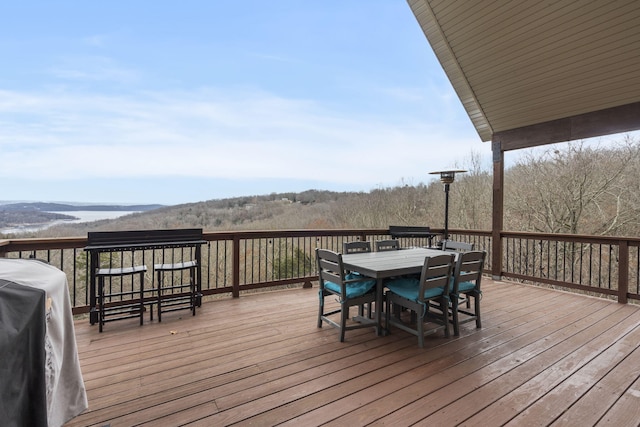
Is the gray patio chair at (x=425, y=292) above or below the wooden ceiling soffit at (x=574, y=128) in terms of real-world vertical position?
below

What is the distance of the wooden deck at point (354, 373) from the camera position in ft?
6.04

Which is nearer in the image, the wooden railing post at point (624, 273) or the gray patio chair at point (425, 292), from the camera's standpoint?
the gray patio chair at point (425, 292)

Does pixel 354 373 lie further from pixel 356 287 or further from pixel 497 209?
pixel 497 209

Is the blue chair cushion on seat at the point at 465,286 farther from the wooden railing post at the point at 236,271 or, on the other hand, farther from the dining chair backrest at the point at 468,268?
the wooden railing post at the point at 236,271

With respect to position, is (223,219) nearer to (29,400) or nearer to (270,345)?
(270,345)

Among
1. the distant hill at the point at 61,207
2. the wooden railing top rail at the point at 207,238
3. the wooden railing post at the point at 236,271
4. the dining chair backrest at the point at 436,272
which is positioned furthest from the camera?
the distant hill at the point at 61,207

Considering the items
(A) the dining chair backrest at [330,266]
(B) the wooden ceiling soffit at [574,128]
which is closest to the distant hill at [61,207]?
(A) the dining chair backrest at [330,266]

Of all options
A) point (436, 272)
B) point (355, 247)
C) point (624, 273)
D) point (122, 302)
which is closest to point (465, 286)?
point (436, 272)

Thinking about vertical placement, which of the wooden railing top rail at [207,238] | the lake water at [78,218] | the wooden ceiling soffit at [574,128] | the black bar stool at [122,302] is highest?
the wooden ceiling soffit at [574,128]

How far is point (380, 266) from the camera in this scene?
294 centimetres

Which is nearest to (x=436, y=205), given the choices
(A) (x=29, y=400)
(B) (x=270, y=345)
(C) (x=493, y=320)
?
(C) (x=493, y=320)

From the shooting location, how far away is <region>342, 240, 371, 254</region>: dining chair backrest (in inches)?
148

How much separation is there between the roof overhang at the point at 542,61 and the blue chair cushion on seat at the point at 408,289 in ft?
11.3

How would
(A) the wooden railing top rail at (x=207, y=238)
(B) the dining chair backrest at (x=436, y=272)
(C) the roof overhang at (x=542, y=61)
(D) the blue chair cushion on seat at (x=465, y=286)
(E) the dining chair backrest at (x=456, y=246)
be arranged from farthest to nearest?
(E) the dining chair backrest at (x=456, y=246), (C) the roof overhang at (x=542, y=61), (D) the blue chair cushion on seat at (x=465, y=286), (A) the wooden railing top rail at (x=207, y=238), (B) the dining chair backrest at (x=436, y=272)
